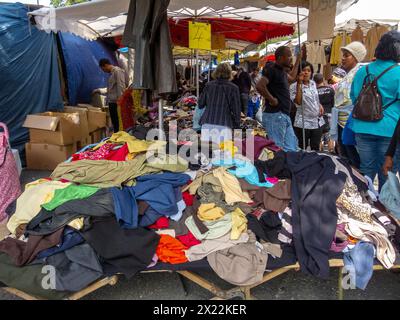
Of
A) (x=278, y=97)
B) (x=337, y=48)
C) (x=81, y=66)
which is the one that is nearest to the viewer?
(x=278, y=97)

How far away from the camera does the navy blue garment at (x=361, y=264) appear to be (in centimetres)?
227

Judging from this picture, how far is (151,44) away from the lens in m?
3.11

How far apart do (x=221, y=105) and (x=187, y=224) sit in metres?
2.14

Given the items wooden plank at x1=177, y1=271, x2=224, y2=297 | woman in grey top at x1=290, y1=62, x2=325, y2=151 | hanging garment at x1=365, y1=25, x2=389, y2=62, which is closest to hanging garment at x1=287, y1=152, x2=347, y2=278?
wooden plank at x1=177, y1=271, x2=224, y2=297

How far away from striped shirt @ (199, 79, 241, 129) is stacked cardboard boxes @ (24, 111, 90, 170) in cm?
284

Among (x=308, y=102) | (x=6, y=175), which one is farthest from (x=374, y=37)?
(x=6, y=175)

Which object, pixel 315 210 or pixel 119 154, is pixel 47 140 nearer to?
pixel 119 154

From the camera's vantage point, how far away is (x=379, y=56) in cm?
306

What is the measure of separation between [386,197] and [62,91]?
6.66 meters

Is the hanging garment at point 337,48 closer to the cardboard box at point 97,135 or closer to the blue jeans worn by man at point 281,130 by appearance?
the blue jeans worn by man at point 281,130

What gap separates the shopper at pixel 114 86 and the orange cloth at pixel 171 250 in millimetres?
5481

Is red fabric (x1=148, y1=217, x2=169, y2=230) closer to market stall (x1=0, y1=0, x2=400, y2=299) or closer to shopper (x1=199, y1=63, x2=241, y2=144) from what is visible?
market stall (x1=0, y1=0, x2=400, y2=299)
